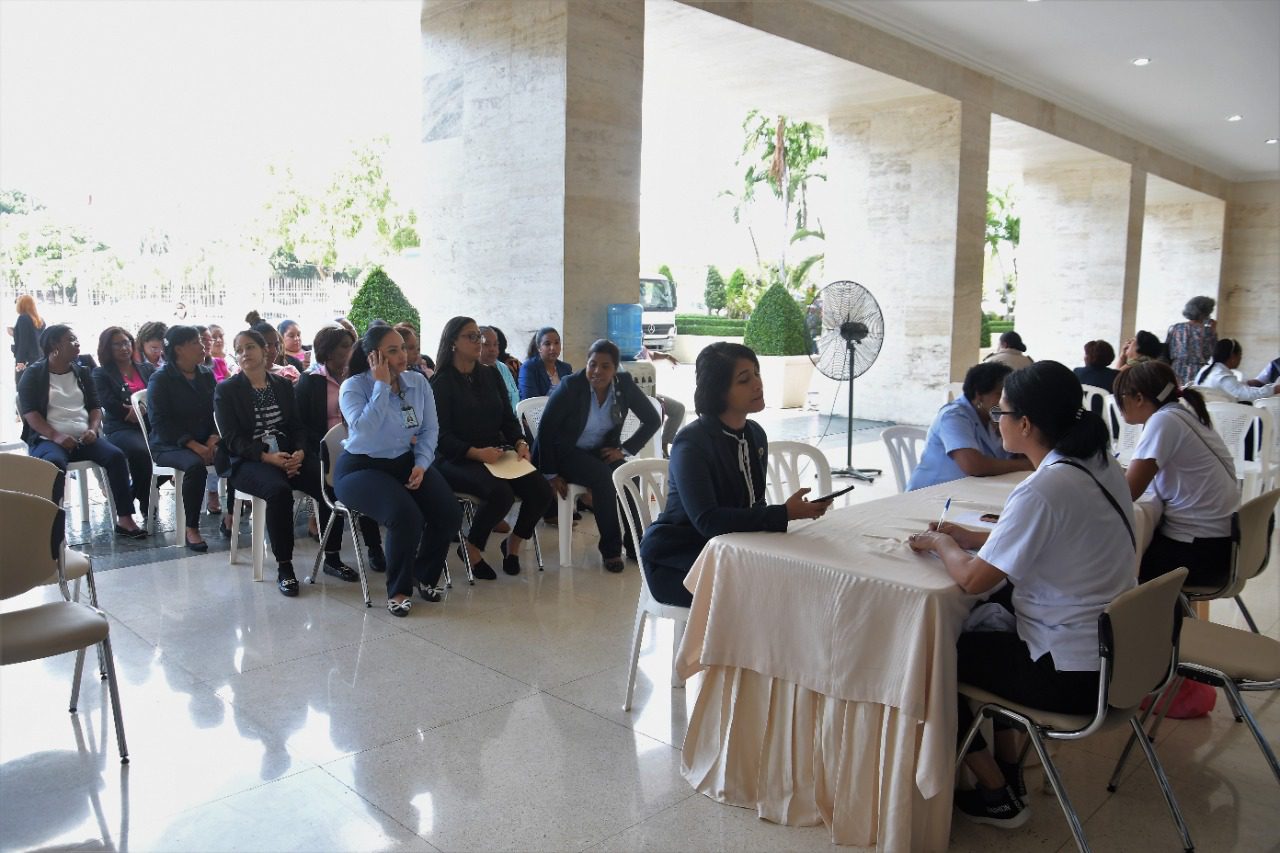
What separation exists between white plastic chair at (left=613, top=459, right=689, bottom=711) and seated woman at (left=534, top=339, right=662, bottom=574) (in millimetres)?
1085

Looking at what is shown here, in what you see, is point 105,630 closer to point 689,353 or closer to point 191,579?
point 191,579

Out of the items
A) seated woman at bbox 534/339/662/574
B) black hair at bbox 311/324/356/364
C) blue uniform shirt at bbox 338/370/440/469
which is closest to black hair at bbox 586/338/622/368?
seated woman at bbox 534/339/662/574

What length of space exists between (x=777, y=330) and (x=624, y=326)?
20.1 feet

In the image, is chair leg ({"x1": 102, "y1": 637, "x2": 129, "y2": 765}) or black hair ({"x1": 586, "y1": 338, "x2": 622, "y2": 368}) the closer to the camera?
chair leg ({"x1": 102, "y1": 637, "x2": 129, "y2": 765})

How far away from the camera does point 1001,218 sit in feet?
106

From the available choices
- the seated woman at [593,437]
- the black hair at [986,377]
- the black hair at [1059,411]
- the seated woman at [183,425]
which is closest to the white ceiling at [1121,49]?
the seated woman at [593,437]

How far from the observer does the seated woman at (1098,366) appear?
721 cm

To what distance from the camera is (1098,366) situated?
7.39 metres

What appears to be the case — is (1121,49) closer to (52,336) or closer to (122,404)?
(122,404)

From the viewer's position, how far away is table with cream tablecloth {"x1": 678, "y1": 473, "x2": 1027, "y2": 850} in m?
2.34

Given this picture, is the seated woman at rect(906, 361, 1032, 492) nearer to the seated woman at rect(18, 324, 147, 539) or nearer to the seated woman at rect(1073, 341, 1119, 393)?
the seated woman at rect(1073, 341, 1119, 393)

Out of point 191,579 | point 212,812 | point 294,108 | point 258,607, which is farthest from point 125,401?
point 294,108

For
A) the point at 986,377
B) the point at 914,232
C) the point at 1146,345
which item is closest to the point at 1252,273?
the point at 914,232

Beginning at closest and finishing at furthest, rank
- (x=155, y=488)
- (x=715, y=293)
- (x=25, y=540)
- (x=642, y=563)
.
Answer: (x=25, y=540) < (x=642, y=563) < (x=155, y=488) < (x=715, y=293)
